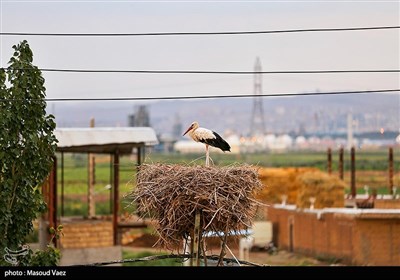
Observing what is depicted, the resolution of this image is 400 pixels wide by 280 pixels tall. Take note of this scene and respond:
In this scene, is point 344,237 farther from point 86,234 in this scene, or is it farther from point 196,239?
point 196,239

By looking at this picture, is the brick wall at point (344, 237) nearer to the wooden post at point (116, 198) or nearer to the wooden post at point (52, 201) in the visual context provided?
the wooden post at point (116, 198)

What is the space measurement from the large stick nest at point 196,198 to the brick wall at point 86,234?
14029mm

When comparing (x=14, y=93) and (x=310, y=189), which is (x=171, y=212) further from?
(x=310, y=189)

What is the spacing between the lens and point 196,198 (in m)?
18.4

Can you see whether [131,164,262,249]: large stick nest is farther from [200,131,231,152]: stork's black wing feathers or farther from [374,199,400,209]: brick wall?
[374,199,400,209]: brick wall

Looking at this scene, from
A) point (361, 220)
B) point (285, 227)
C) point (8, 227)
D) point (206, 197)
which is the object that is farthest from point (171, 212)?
point (285, 227)

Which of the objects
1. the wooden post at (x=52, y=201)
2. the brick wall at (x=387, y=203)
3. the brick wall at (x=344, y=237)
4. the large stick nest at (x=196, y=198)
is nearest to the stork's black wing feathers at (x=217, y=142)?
the large stick nest at (x=196, y=198)

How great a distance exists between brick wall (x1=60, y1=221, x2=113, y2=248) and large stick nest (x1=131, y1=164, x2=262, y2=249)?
1403cm

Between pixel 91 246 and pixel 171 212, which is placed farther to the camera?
pixel 91 246

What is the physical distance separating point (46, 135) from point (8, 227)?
172cm

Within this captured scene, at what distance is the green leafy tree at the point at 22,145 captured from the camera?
22.1 m

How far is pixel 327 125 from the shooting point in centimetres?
13350

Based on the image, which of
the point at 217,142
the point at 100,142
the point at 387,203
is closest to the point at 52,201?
the point at 100,142

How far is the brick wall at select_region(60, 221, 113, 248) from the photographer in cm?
3300
